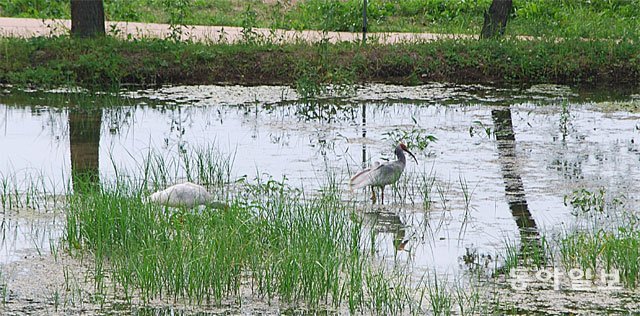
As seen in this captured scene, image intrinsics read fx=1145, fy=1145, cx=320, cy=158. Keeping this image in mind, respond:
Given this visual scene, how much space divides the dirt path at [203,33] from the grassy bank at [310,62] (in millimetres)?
604

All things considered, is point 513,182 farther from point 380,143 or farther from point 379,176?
point 380,143

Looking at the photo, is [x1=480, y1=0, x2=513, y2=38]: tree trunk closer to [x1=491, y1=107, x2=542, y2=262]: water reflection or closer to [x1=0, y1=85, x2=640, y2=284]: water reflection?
[x1=0, y1=85, x2=640, y2=284]: water reflection

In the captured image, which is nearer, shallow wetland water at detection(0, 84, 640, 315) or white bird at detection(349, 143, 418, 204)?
shallow wetland water at detection(0, 84, 640, 315)

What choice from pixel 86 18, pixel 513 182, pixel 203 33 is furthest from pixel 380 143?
pixel 203 33

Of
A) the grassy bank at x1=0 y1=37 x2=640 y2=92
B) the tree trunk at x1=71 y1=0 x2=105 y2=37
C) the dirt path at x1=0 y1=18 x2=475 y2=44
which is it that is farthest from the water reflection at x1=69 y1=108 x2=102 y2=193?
the dirt path at x1=0 y1=18 x2=475 y2=44

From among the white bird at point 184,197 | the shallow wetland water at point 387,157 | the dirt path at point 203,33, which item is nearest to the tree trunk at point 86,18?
the dirt path at point 203,33

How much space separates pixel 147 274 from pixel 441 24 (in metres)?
14.9

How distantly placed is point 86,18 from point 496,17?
6.46m

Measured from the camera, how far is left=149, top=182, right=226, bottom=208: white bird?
8.41 m

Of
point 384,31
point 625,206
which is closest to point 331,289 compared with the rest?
point 625,206

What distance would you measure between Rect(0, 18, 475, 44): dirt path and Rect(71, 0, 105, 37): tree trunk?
0.26 m

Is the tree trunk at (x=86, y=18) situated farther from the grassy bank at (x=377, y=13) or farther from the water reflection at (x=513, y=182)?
the water reflection at (x=513, y=182)

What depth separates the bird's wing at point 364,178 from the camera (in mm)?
9266

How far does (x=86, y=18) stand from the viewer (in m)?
16.7
